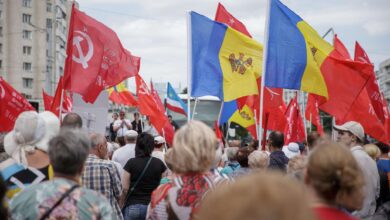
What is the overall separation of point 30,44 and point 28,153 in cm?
6886

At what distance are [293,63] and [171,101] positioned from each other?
6.43m

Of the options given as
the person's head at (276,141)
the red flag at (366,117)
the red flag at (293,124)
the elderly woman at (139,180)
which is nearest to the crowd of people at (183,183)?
the elderly woman at (139,180)

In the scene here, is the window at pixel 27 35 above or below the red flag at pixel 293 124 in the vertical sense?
above

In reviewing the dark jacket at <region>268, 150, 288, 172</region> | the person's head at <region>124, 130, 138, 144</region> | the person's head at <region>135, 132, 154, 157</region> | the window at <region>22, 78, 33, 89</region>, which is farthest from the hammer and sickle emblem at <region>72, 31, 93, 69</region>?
the window at <region>22, 78, 33, 89</region>

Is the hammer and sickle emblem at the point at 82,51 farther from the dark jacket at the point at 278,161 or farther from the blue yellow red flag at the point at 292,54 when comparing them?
the dark jacket at the point at 278,161

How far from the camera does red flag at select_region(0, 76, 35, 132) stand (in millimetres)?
8852

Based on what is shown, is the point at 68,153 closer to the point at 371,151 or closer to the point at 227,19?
the point at 371,151

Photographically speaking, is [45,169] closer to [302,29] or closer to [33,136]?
[33,136]

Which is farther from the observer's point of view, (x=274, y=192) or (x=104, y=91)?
(x=104, y=91)

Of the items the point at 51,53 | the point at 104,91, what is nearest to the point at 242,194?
the point at 104,91

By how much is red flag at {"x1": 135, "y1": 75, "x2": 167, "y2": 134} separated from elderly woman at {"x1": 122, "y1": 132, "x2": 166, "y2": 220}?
5.98m

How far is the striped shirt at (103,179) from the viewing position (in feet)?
16.8

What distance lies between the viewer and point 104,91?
955cm

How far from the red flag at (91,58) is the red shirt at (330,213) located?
6346 mm
